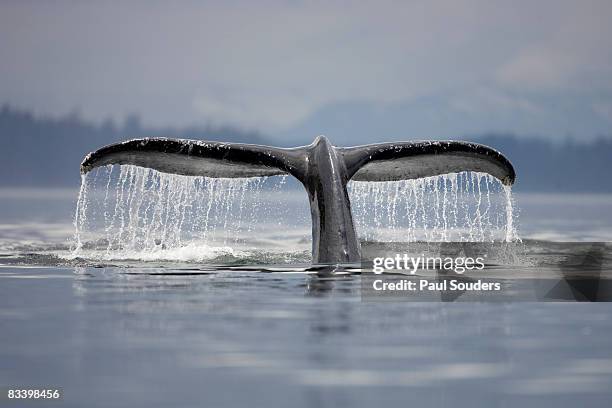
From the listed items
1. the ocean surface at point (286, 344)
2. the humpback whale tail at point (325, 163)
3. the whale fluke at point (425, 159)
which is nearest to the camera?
the ocean surface at point (286, 344)

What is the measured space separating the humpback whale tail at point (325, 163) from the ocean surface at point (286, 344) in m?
1.10

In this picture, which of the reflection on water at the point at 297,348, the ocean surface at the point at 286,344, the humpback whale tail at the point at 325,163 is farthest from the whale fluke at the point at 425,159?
the reflection on water at the point at 297,348

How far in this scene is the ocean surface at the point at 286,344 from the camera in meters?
7.88

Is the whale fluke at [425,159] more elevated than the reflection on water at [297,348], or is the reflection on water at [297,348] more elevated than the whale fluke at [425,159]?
the whale fluke at [425,159]

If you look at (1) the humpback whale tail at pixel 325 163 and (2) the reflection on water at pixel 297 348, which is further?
(1) the humpback whale tail at pixel 325 163

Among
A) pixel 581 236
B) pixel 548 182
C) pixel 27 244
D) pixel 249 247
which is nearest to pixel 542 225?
pixel 581 236

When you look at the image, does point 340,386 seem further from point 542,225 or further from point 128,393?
point 542,225

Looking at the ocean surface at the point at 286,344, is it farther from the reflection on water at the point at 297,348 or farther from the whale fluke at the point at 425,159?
the whale fluke at the point at 425,159

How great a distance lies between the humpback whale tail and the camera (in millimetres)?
16062

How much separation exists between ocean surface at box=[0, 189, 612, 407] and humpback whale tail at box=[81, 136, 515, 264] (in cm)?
110

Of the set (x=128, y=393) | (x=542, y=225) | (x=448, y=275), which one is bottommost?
(x=128, y=393)

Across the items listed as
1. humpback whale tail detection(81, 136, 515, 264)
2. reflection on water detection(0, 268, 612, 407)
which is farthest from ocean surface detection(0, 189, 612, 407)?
humpback whale tail detection(81, 136, 515, 264)

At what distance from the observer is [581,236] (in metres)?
30.5

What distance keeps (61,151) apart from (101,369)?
160 m
